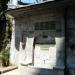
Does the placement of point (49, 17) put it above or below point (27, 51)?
above

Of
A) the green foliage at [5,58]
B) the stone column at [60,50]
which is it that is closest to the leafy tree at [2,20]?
the green foliage at [5,58]

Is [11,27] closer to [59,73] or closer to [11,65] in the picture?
[11,65]

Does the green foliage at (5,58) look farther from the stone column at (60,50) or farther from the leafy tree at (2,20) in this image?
the stone column at (60,50)

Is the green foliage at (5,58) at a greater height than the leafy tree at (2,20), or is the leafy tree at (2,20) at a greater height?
the leafy tree at (2,20)

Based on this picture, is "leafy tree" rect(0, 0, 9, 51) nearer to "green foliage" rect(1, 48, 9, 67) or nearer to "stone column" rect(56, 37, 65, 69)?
A: "green foliage" rect(1, 48, 9, 67)

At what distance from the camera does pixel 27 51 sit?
7738 millimetres

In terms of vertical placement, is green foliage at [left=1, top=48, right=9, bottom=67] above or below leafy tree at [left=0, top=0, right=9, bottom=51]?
below

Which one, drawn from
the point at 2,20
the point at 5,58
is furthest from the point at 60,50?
the point at 2,20

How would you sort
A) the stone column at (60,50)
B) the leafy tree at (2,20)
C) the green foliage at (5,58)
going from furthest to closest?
the leafy tree at (2,20), the green foliage at (5,58), the stone column at (60,50)

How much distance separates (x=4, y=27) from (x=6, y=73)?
10.8 ft

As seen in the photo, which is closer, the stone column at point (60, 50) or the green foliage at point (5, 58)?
the stone column at point (60, 50)

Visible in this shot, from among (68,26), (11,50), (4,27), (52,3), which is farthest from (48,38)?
(4,27)

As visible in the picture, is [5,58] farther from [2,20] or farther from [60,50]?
[60,50]

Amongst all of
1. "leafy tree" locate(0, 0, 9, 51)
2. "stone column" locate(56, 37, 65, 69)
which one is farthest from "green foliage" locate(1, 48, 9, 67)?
"stone column" locate(56, 37, 65, 69)
